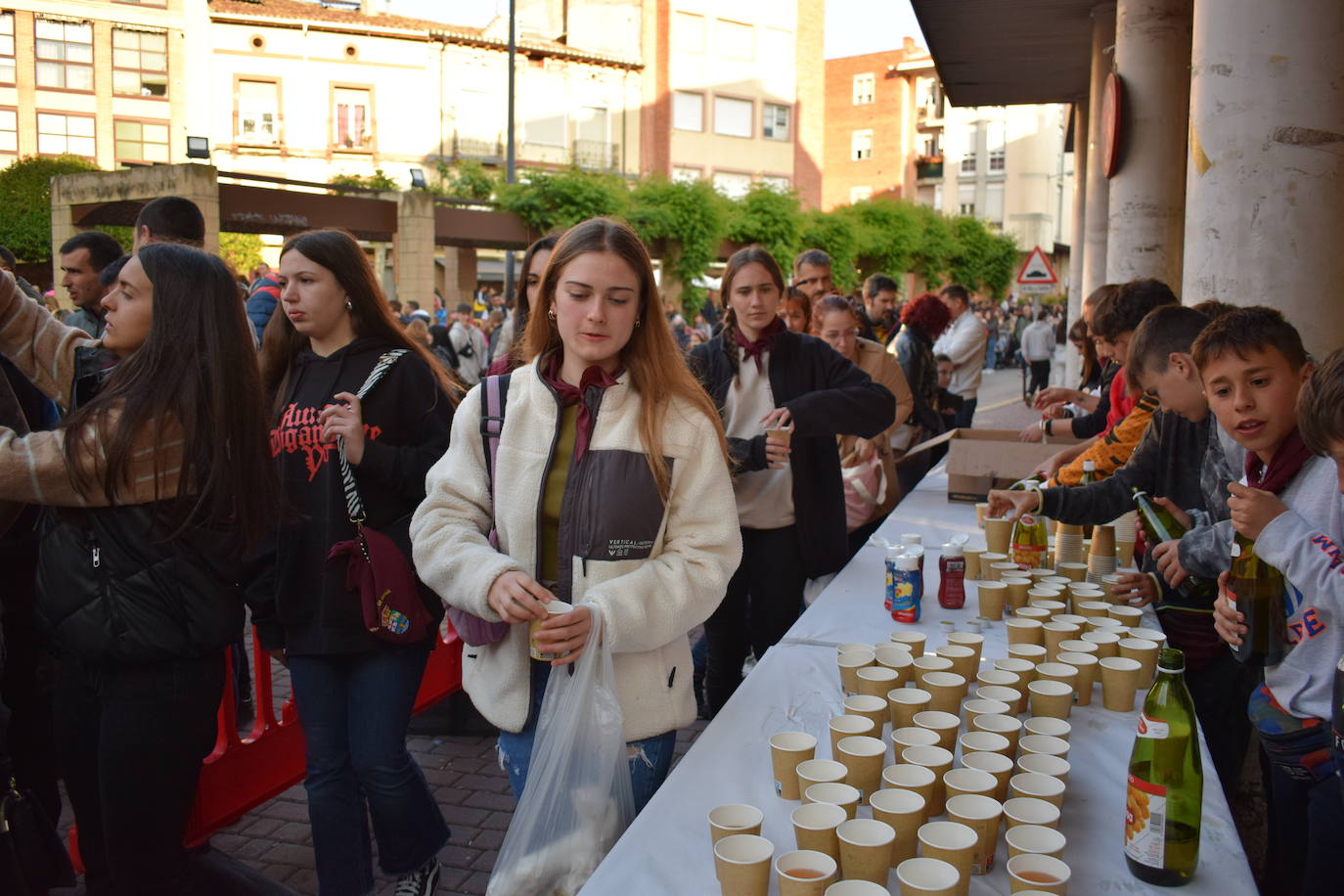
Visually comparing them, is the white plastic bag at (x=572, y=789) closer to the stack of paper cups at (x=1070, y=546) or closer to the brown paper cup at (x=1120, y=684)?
the brown paper cup at (x=1120, y=684)

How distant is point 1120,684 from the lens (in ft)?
8.05

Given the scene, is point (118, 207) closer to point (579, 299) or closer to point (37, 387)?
point (37, 387)

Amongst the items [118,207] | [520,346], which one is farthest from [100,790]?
[118,207]

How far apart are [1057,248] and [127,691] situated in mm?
58527

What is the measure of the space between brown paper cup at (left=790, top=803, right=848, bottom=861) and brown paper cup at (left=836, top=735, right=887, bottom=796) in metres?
0.19

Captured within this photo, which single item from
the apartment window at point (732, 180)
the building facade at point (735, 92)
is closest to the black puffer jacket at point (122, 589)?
the building facade at point (735, 92)

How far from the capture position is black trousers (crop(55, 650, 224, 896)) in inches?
99.0

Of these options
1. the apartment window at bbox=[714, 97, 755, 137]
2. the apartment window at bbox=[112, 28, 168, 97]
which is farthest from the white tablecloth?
the apartment window at bbox=[714, 97, 755, 137]

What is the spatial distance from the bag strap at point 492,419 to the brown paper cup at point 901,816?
117 cm

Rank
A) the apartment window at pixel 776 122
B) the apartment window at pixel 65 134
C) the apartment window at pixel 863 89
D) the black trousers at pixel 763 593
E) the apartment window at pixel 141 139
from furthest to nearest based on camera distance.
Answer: the apartment window at pixel 863 89 → the apartment window at pixel 776 122 → the apartment window at pixel 141 139 → the apartment window at pixel 65 134 → the black trousers at pixel 763 593

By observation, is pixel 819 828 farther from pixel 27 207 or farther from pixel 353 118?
pixel 353 118

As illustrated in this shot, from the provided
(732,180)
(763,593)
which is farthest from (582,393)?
(732,180)

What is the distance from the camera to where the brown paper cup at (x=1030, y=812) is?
1.80 m

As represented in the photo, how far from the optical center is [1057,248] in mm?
55781
